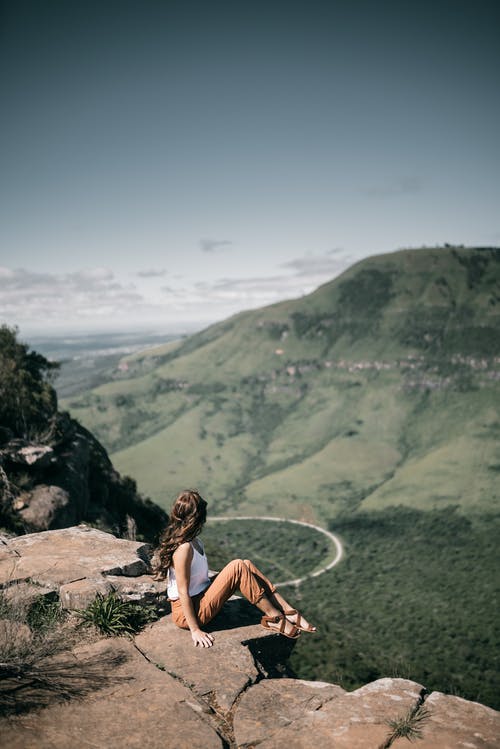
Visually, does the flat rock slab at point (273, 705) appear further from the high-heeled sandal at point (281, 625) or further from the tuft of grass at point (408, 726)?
the tuft of grass at point (408, 726)

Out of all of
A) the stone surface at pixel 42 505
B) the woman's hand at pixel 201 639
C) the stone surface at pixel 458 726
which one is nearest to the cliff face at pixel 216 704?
the stone surface at pixel 458 726

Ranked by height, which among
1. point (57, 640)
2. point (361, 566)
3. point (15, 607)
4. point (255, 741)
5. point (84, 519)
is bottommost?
point (361, 566)

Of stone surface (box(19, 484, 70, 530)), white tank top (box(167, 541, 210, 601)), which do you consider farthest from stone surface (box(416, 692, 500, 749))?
stone surface (box(19, 484, 70, 530))

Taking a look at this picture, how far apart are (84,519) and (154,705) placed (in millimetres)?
24652

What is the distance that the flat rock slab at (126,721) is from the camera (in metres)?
5.33

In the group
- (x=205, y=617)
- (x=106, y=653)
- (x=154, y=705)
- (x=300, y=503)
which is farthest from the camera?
(x=300, y=503)

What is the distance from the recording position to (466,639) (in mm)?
79375

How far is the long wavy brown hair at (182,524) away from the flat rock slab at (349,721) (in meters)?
3.12

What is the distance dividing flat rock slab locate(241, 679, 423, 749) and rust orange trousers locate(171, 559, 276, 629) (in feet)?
7.30

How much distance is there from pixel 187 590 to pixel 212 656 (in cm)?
117

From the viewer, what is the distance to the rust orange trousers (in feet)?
27.8

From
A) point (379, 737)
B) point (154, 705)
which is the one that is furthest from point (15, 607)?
point (379, 737)

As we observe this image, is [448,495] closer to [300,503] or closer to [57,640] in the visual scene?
[300,503]

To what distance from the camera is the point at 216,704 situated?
6.61 meters
